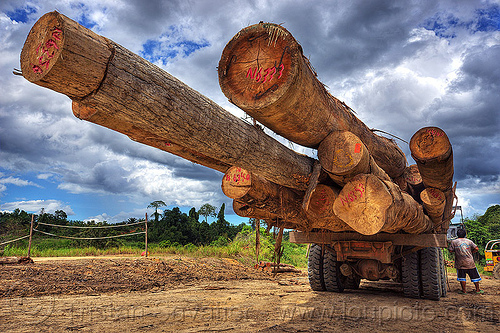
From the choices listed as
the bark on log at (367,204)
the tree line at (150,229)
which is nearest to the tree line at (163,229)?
the tree line at (150,229)

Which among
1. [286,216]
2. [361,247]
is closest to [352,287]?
[361,247]

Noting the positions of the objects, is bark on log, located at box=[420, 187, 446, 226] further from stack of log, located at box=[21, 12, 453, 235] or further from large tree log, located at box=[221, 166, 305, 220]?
large tree log, located at box=[221, 166, 305, 220]

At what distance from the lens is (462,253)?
7082 millimetres

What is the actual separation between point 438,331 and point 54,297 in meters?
5.78

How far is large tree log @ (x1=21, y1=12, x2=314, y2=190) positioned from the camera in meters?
1.71

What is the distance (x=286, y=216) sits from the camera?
422 centimetres

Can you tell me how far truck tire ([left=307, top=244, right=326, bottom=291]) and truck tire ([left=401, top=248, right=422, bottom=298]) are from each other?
1.45 meters

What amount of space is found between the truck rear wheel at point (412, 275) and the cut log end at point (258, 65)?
4492 mm

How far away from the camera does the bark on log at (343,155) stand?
10.1 ft

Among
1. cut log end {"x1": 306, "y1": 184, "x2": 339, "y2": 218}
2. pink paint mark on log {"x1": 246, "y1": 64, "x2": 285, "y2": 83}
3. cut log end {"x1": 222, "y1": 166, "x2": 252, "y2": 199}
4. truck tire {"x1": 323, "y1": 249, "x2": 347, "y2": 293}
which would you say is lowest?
truck tire {"x1": 323, "y1": 249, "x2": 347, "y2": 293}

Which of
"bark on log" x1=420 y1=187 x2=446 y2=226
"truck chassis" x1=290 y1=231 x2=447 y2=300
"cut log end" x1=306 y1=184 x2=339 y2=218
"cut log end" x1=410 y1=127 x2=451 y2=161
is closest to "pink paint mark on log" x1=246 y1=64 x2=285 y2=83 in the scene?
"cut log end" x1=306 y1=184 x2=339 y2=218

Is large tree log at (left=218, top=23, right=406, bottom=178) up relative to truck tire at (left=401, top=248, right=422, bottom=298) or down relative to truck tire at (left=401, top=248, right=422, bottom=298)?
up

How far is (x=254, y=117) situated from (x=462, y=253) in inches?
268

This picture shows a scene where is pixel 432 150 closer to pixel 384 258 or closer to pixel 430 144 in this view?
pixel 430 144
